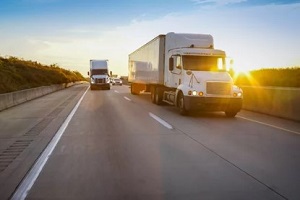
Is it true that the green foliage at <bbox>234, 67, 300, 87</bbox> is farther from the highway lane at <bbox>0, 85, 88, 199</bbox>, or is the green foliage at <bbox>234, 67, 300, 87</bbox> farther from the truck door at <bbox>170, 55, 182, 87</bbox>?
the highway lane at <bbox>0, 85, 88, 199</bbox>

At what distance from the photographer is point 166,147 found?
856 cm

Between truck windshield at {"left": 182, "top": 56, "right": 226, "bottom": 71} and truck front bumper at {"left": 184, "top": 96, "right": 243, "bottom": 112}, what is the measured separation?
199 centimetres

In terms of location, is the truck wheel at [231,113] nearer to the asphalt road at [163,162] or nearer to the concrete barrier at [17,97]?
the asphalt road at [163,162]

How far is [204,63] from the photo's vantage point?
54.6 ft

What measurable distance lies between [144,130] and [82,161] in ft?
13.5

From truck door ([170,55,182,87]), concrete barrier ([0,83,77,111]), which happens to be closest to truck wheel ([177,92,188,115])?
truck door ([170,55,182,87])

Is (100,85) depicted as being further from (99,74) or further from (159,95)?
(159,95)

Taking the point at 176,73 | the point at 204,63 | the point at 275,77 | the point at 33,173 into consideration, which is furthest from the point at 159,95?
the point at 275,77

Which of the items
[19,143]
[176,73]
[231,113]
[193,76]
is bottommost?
[19,143]

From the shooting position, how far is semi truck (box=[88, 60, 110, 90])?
145ft

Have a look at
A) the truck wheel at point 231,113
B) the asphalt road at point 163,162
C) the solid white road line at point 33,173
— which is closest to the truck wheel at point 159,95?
the truck wheel at point 231,113

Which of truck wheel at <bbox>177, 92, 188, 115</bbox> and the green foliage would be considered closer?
truck wheel at <bbox>177, 92, 188, 115</bbox>

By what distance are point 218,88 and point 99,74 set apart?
30.8m

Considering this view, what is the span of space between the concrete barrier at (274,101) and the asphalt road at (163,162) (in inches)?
123
